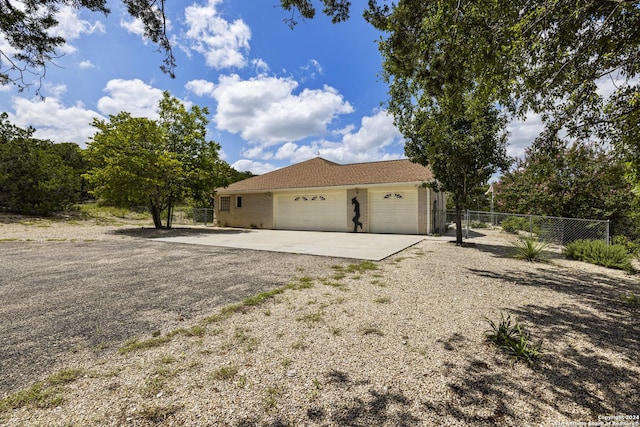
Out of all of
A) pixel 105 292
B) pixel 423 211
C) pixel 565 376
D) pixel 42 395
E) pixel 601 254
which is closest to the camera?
pixel 42 395

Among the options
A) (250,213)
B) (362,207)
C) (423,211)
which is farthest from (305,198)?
(423,211)

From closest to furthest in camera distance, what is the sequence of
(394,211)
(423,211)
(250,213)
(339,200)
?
(423,211)
(394,211)
(339,200)
(250,213)

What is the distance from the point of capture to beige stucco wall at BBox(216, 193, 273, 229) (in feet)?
62.9

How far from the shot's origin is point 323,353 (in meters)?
2.77

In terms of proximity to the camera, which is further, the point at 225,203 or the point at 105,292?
the point at 225,203

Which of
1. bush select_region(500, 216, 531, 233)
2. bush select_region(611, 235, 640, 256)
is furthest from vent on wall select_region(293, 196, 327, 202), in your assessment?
bush select_region(611, 235, 640, 256)

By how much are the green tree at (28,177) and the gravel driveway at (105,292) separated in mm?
13382

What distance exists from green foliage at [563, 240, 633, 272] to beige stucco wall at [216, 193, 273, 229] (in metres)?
15.3

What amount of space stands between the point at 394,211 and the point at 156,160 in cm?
1310

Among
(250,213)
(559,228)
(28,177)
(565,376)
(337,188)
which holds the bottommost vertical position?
(565,376)

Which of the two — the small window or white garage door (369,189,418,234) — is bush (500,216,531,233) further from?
the small window

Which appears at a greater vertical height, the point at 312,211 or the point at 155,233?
the point at 312,211

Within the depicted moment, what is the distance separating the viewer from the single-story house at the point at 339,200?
14.7 m

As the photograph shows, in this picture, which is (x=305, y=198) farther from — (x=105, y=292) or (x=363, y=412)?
(x=363, y=412)
